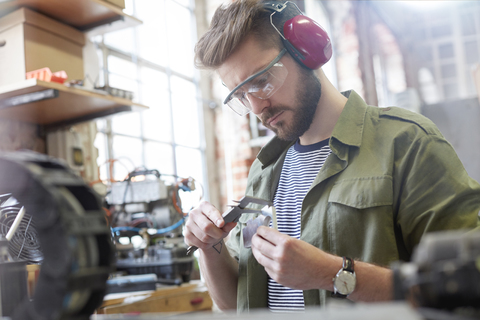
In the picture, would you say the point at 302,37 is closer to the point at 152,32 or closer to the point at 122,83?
the point at 122,83

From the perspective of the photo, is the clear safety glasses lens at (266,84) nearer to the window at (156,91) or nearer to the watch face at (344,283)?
the watch face at (344,283)

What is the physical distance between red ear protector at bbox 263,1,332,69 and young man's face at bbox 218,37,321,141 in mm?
32

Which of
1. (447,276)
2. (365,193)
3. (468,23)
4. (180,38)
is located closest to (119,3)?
(365,193)

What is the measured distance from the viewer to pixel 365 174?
1143 millimetres

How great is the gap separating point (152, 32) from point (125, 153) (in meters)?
1.31

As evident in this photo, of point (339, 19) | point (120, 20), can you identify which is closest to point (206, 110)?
point (339, 19)

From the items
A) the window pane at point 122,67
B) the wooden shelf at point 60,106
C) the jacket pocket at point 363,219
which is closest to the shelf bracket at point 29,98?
the wooden shelf at point 60,106

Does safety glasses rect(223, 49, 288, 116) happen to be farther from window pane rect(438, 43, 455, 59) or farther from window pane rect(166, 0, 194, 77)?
window pane rect(438, 43, 455, 59)

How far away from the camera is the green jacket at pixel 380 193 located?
1021mm

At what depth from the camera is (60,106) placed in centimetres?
190

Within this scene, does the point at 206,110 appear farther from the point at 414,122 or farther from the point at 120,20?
the point at 414,122

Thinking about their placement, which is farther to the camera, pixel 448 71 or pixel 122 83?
pixel 448 71

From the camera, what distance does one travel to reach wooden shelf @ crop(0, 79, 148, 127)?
1.61 m

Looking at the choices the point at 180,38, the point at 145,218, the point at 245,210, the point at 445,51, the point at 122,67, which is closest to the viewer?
the point at 245,210
